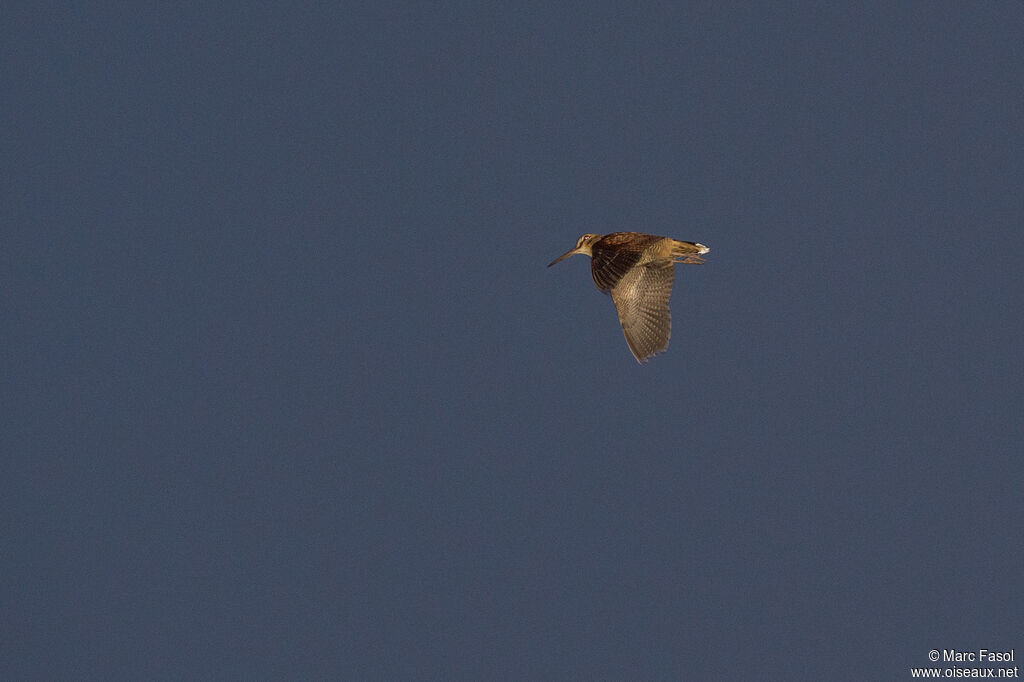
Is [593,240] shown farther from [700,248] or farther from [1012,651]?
[1012,651]

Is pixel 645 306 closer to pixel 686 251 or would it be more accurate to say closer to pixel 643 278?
pixel 643 278

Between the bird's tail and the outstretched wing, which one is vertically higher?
the bird's tail

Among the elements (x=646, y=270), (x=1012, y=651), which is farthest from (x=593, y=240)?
(x=1012, y=651)

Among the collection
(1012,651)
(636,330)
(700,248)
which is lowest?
(636,330)

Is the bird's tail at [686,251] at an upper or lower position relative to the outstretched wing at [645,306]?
upper

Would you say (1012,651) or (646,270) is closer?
(646,270)

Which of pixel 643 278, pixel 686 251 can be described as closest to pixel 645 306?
pixel 643 278
